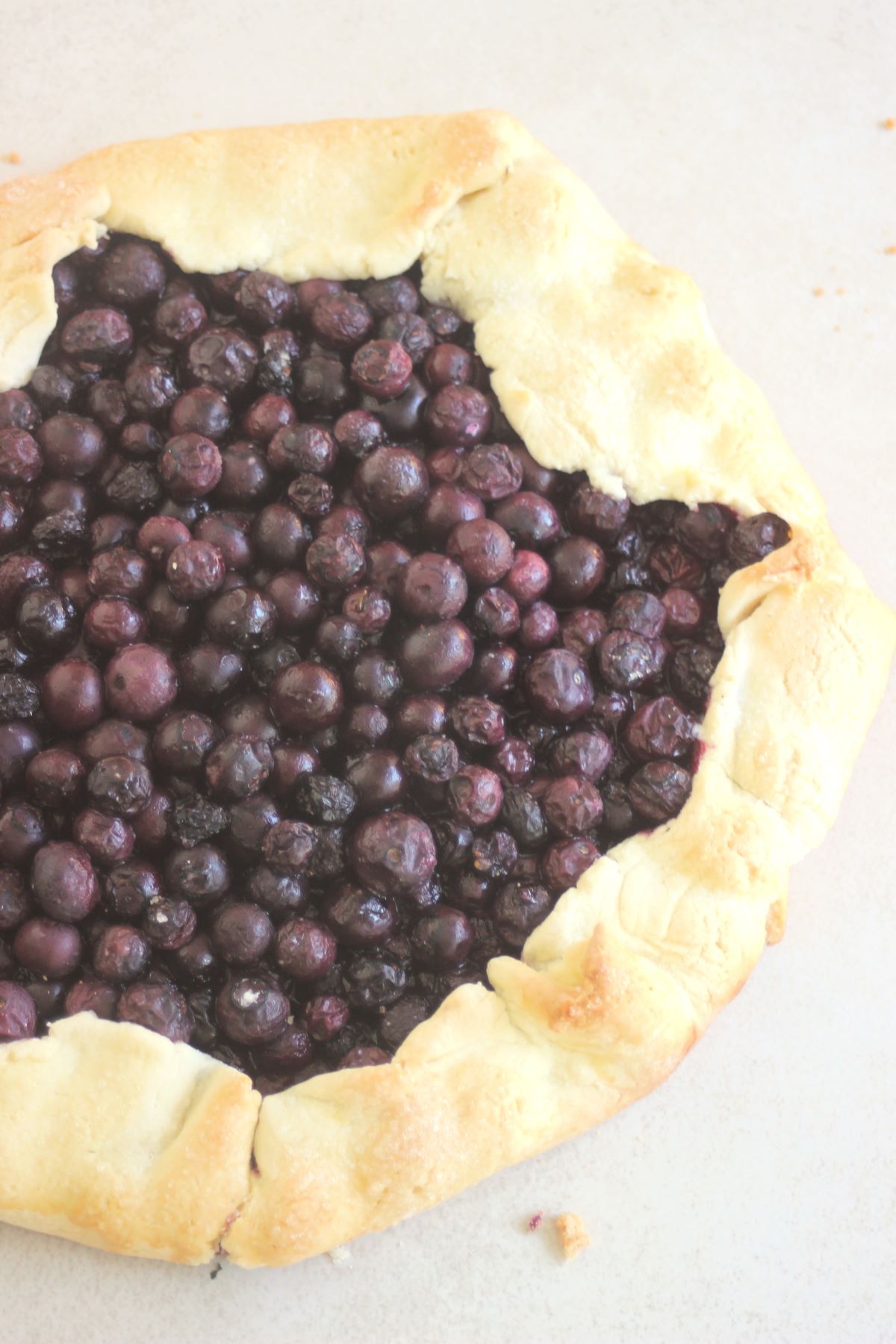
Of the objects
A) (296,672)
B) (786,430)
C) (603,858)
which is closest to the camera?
(296,672)

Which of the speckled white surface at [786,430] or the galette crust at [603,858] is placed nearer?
the galette crust at [603,858]

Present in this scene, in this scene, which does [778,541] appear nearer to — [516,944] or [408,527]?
[408,527]

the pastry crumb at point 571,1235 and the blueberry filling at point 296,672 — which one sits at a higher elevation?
the blueberry filling at point 296,672

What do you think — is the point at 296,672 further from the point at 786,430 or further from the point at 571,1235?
the point at 786,430

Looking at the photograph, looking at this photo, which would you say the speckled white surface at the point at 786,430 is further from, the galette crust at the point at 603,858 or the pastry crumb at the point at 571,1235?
the galette crust at the point at 603,858

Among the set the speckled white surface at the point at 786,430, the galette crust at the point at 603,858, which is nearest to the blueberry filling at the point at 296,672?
the galette crust at the point at 603,858

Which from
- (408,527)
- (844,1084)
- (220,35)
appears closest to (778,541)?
(408,527)

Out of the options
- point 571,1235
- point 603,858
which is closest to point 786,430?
point 603,858

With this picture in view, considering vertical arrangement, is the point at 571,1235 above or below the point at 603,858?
below
